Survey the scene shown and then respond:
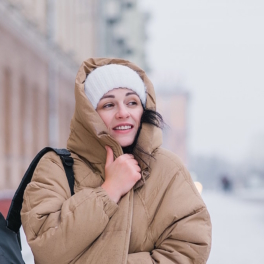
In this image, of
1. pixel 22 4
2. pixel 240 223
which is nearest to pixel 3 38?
pixel 22 4

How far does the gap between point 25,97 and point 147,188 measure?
43.6 ft

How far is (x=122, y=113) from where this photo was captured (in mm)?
2223

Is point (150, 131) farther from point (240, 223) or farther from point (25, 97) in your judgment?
point (25, 97)

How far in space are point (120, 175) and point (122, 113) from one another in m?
0.27

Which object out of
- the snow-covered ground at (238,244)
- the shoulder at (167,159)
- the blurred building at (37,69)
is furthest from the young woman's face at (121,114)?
the blurred building at (37,69)

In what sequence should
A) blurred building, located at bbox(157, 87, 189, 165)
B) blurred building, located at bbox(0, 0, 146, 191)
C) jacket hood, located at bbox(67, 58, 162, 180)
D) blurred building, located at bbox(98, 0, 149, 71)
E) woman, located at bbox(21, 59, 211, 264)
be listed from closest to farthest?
woman, located at bbox(21, 59, 211, 264) < jacket hood, located at bbox(67, 58, 162, 180) < blurred building, located at bbox(0, 0, 146, 191) < blurred building, located at bbox(98, 0, 149, 71) < blurred building, located at bbox(157, 87, 189, 165)

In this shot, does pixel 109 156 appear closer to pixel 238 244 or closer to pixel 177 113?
pixel 238 244

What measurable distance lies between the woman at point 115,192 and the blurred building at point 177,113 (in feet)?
216

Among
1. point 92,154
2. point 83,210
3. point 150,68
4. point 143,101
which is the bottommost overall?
point 150,68

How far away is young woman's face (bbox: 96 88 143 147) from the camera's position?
7.34 ft

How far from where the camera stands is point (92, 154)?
2.26 m

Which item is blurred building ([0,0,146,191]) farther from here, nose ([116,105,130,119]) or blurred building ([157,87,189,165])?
blurred building ([157,87,189,165])

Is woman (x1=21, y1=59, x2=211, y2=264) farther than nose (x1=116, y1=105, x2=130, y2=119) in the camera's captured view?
No

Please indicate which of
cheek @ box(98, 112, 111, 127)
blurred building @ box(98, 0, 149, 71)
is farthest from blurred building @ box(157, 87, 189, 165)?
cheek @ box(98, 112, 111, 127)
